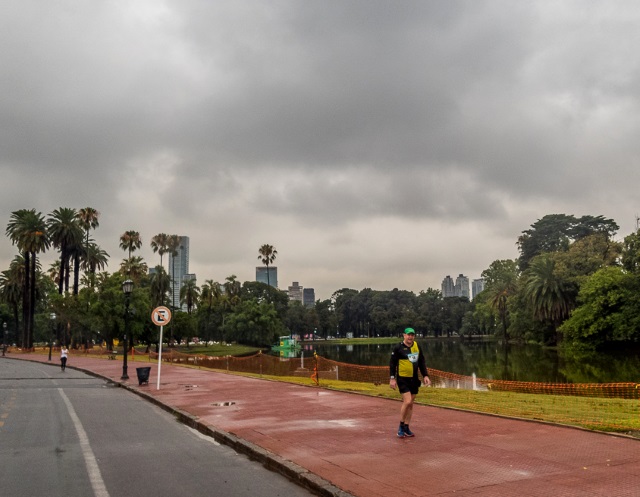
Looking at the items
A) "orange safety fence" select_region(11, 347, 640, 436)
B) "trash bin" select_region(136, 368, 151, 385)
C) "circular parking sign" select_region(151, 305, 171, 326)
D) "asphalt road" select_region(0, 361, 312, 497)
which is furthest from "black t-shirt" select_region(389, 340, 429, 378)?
"trash bin" select_region(136, 368, 151, 385)

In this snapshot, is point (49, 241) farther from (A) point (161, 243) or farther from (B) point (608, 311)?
(B) point (608, 311)

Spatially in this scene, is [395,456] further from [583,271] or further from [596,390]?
[583,271]

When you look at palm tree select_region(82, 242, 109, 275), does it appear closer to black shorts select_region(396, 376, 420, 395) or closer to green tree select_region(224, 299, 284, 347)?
green tree select_region(224, 299, 284, 347)

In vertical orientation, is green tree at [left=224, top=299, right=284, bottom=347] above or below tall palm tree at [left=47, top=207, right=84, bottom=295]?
below

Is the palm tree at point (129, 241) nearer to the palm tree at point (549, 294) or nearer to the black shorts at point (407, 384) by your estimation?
the palm tree at point (549, 294)

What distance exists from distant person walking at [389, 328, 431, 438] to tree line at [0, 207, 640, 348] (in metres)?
28.5

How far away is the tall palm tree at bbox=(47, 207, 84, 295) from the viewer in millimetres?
76938

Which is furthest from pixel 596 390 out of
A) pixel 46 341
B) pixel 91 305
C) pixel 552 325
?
pixel 46 341

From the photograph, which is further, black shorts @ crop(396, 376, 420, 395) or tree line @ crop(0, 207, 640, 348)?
tree line @ crop(0, 207, 640, 348)

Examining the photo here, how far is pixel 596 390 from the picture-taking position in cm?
2492

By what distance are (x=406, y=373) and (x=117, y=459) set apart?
479 centimetres

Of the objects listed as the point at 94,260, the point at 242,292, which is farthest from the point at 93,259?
the point at 242,292

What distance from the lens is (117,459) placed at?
8.41 meters

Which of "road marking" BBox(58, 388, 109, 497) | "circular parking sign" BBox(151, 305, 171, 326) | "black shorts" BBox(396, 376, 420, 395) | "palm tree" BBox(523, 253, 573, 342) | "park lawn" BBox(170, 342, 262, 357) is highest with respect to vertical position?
"palm tree" BBox(523, 253, 573, 342)
